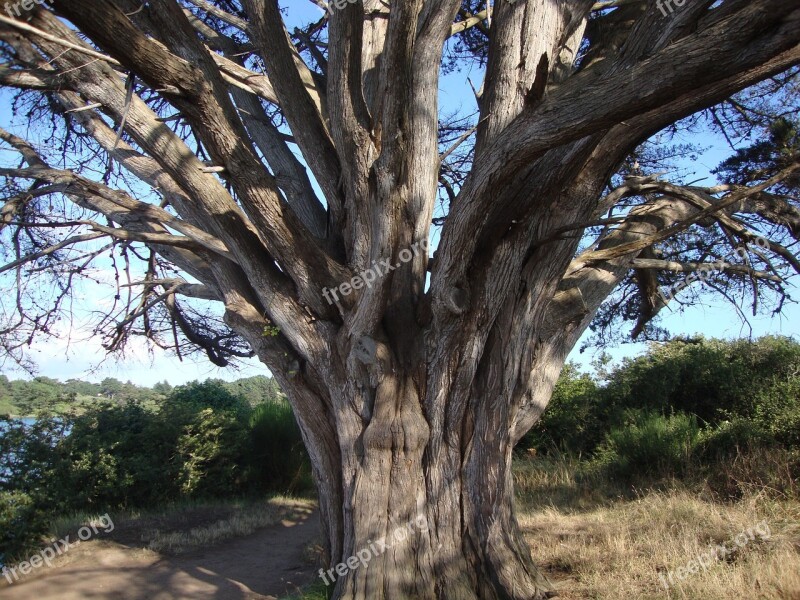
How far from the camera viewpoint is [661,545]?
570 cm

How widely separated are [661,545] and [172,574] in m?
5.26

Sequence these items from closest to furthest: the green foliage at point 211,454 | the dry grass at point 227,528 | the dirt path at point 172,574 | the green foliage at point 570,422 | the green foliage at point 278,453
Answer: the dirt path at point 172,574 < the dry grass at point 227,528 < the green foliage at point 211,454 < the green foliage at point 570,422 < the green foliage at point 278,453

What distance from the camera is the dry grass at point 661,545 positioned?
15.0 feet

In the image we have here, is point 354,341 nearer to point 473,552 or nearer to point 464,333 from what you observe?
point 464,333

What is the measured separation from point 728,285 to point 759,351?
7.44 feet

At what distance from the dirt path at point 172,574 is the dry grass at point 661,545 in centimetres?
289

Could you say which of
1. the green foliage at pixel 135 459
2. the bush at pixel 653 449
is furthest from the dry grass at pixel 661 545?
the green foliage at pixel 135 459

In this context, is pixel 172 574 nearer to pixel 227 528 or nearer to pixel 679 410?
pixel 227 528

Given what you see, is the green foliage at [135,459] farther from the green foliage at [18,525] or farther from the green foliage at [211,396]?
the green foliage at [211,396]

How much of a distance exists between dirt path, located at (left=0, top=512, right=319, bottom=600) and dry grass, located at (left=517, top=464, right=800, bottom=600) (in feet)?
9.48

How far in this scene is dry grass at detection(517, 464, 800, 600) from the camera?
180 inches

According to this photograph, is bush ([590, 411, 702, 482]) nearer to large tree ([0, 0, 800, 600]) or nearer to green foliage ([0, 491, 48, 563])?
large tree ([0, 0, 800, 600])

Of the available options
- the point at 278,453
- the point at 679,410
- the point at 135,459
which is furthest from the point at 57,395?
the point at 679,410

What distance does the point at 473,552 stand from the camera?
5055mm
